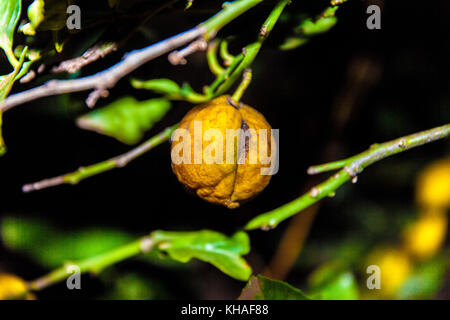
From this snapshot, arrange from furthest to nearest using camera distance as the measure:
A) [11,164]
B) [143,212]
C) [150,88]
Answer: [143,212], [11,164], [150,88]

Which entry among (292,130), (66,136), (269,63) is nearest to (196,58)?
(269,63)

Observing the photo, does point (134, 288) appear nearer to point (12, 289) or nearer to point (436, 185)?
point (12, 289)

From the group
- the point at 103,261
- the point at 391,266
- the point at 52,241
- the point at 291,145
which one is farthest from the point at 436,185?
the point at 52,241

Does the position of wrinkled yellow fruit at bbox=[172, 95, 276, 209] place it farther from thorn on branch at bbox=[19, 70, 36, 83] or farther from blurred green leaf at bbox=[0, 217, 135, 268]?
blurred green leaf at bbox=[0, 217, 135, 268]

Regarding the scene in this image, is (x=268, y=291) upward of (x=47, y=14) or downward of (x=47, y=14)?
downward

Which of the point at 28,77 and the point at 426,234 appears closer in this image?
the point at 28,77

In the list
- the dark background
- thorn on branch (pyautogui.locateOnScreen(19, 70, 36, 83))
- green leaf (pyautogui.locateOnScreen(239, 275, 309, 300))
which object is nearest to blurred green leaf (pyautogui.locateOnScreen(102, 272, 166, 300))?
the dark background

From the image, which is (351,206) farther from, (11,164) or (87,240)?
(11,164)
